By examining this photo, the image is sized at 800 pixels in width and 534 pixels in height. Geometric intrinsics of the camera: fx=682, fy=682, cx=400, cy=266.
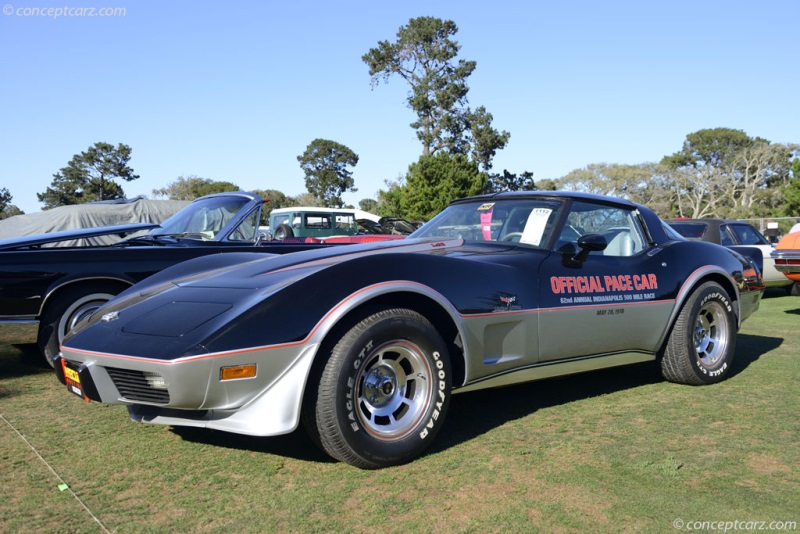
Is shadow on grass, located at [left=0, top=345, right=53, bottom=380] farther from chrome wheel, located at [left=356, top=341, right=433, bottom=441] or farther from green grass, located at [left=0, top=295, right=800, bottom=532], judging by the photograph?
chrome wheel, located at [left=356, top=341, right=433, bottom=441]

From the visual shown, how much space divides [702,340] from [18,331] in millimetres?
5062

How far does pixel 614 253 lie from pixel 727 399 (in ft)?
3.88

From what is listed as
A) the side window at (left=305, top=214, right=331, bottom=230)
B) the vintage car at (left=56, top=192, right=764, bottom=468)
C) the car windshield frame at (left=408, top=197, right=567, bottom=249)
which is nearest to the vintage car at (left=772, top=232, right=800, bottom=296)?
the vintage car at (left=56, top=192, right=764, bottom=468)

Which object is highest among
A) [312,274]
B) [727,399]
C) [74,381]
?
[312,274]

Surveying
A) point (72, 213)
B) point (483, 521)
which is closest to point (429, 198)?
point (72, 213)

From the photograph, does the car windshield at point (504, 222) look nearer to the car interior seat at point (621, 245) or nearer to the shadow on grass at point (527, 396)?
the car interior seat at point (621, 245)

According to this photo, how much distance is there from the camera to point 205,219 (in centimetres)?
689

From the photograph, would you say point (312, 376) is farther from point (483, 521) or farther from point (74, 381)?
point (74, 381)

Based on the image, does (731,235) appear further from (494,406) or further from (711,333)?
(494,406)

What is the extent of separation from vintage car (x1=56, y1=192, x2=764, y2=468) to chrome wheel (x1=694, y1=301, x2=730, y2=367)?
0.23 metres

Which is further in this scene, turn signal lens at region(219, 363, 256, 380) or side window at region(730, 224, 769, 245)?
side window at region(730, 224, 769, 245)

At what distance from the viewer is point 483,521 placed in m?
2.51

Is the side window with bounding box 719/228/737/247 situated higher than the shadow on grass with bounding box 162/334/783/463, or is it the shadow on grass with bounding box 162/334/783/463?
the side window with bounding box 719/228/737/247

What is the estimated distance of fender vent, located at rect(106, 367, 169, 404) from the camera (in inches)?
111
